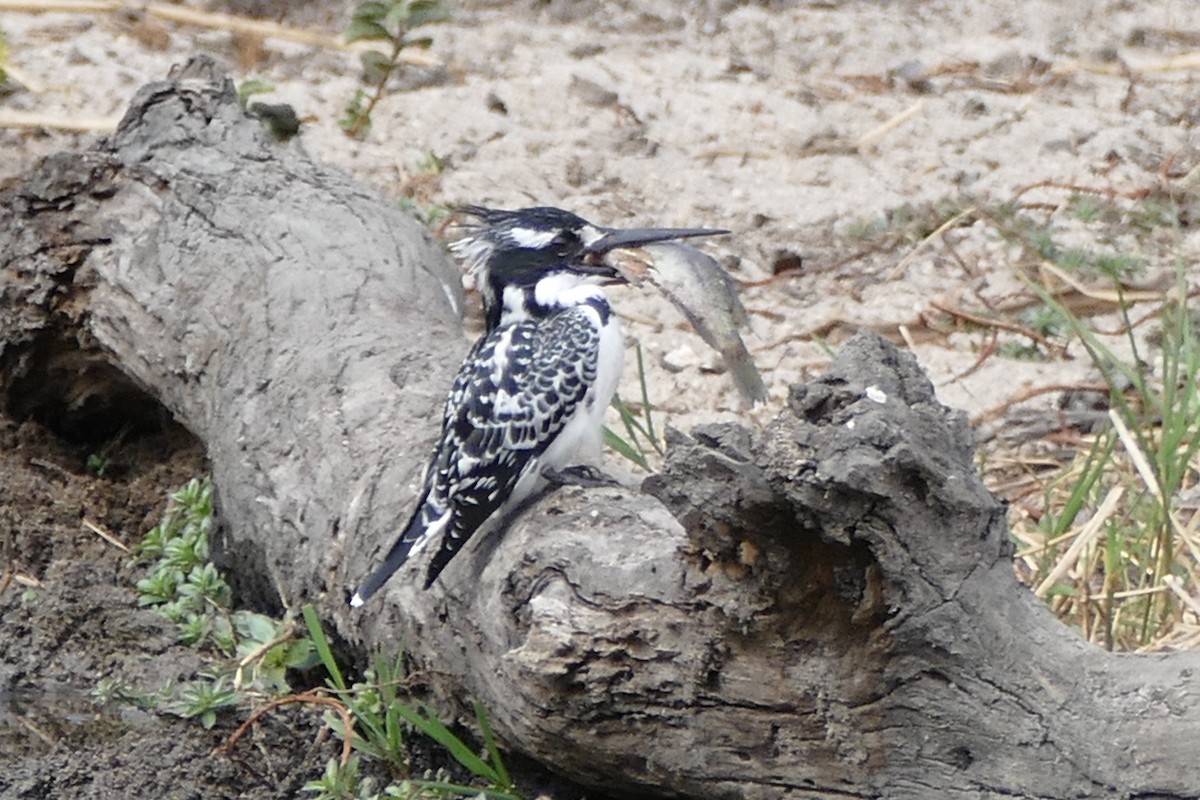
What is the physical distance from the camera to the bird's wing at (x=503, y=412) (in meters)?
3.08

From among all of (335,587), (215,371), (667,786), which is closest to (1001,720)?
(667,786)

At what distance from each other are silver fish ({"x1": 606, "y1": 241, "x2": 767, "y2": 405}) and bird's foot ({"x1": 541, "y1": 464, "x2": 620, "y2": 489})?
34cm

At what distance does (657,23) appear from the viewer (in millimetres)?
7172

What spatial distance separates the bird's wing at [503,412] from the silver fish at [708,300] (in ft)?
0.63

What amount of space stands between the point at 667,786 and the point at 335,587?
0.93 metres

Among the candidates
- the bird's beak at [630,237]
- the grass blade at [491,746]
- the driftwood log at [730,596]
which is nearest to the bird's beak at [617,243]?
the bird's beak at [630,237]

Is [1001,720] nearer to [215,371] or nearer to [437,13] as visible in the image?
[215,371]

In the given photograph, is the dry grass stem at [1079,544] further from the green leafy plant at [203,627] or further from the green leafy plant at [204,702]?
the green leafy plant at [204,702]

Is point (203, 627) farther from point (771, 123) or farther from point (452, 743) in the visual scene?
point (771, 123)

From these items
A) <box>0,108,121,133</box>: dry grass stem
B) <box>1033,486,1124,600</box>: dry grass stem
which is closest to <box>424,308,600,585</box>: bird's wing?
<box>1033,486,1124,600</box>: dry grass stem

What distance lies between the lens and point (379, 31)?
597 centimetres

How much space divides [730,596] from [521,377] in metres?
1.11

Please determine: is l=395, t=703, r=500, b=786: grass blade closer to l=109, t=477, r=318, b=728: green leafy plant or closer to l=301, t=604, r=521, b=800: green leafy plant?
l=301, t=604, r=521, b=800: green leafy plant

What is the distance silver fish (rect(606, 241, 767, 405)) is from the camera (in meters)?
3.42
